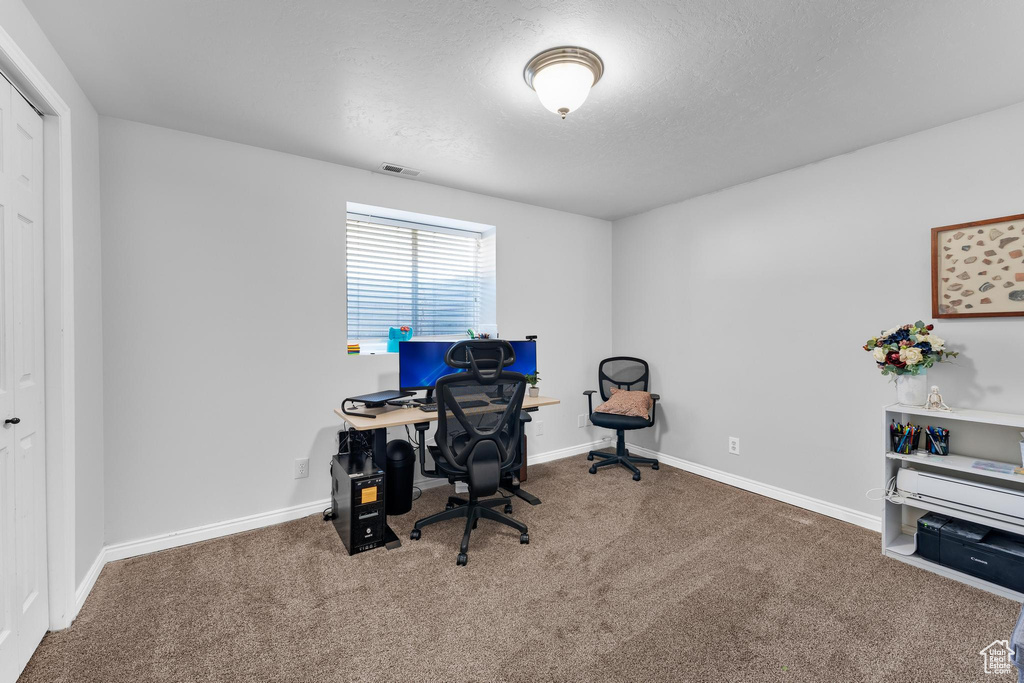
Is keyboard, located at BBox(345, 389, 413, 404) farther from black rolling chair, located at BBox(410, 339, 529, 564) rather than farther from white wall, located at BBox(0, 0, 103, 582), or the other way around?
white wall, located at BBox(0, 0, 103, 582)

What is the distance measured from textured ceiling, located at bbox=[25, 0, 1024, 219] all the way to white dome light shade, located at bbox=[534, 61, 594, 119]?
0.10 meters

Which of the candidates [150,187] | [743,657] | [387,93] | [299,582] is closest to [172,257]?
[150,187]

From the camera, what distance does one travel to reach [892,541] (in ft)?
8.30

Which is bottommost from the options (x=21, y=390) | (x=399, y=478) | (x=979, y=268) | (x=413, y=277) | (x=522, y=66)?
(x=399, y=478)

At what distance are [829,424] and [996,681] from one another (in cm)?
166

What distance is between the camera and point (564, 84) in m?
1.88

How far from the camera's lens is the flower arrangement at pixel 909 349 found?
2.34m

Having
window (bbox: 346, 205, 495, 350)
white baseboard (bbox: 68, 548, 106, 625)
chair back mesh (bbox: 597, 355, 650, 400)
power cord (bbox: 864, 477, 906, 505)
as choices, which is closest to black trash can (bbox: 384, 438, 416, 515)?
window (bbox: 346, 205, 495, 350)

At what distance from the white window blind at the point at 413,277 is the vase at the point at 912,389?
116 inches

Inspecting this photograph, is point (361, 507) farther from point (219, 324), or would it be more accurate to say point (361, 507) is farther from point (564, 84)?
point (564, 84)

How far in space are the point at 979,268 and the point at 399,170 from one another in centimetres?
362

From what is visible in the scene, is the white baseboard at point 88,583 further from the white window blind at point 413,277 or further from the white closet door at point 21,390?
the white window blind at point 413,277

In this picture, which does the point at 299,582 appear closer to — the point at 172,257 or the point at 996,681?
the point at 172,257

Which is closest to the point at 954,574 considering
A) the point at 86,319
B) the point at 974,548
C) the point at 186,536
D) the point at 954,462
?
the point at 974,548
